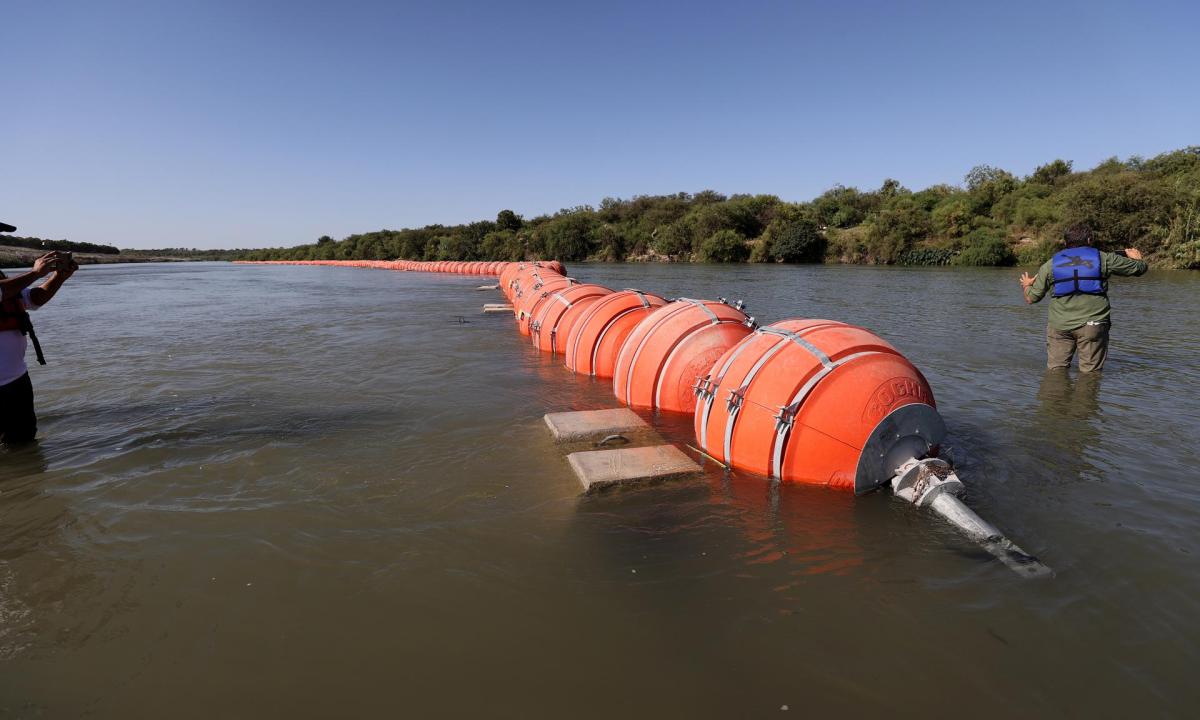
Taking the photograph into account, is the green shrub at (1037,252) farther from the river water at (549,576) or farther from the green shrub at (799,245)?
the river water at (549,576)

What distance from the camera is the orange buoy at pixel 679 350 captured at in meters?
7.06

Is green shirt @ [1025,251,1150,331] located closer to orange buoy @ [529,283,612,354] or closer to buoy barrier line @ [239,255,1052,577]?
buoy barrier line @ [239,255,1052,577]

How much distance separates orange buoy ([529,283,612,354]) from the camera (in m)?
11.7

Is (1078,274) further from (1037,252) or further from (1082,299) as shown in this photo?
(1037,252)

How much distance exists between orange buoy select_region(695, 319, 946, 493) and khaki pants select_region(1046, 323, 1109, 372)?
5.73 meters

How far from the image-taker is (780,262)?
60250mm

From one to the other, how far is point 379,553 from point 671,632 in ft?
7.14

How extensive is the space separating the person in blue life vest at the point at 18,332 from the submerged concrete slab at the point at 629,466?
17.8 ft

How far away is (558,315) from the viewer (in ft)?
39.5

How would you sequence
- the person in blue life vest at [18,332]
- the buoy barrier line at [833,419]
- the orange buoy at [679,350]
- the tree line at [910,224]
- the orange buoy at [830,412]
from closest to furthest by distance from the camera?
the buoy barrier line at [833,419]
the orange buoy at [830,412]
the person in blue life vest at [18,332]
the orange buoy at [679,350]
the tree line at [910,224]

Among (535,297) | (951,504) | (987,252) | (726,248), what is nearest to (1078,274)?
(951,504)

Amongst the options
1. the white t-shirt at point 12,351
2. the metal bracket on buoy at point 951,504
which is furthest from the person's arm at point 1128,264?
the white t-shirt at point 12,351

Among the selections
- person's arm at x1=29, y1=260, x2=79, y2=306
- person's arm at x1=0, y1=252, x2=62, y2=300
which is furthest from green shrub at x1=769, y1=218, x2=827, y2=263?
person's arm at x1=0, y1=252, x2=62, y2=300

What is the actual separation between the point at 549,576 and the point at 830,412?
2.63 m
